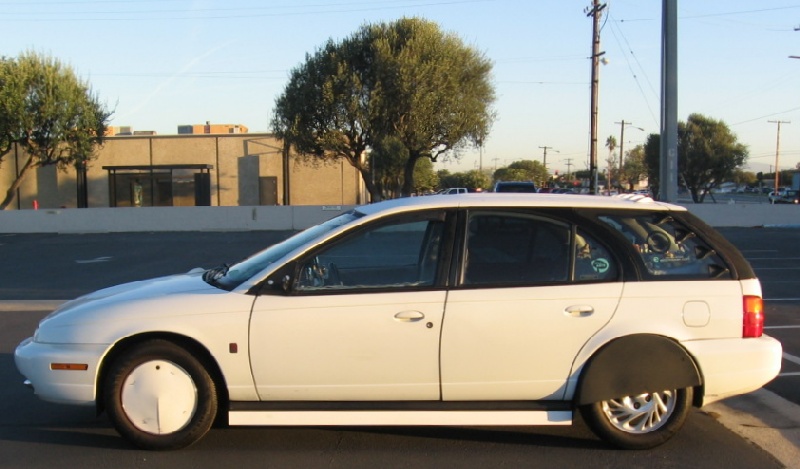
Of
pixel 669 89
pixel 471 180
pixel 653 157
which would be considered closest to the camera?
pixel 669 89

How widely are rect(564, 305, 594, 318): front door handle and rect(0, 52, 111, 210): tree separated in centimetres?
3383

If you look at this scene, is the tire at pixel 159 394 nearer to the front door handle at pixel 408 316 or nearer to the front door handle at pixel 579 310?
the front door handle at pixel 408 316

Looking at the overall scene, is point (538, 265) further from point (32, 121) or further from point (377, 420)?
point (32, 121)

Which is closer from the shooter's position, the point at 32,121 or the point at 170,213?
the point at 170,213

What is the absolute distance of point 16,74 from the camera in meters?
33.0

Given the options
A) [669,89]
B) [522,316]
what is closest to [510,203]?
[522,316]

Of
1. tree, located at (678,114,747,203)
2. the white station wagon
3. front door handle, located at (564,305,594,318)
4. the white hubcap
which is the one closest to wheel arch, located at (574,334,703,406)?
the white station wagon

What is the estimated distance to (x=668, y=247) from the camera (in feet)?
16.3

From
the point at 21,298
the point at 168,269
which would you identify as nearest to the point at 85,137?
the point at 168,269

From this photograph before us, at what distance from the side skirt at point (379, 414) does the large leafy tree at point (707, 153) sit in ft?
152

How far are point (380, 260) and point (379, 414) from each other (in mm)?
1061

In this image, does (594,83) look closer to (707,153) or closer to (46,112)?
(707,153)

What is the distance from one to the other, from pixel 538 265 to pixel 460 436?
1331 millimetres

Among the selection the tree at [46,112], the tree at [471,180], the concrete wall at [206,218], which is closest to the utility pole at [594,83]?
the concrete wall at [206,218]
